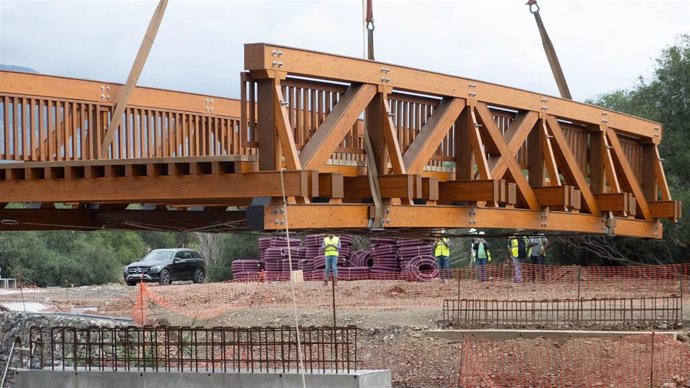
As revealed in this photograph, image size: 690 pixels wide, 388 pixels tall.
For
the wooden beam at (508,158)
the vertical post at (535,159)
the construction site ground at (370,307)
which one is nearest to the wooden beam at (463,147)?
the wooden beam at (508,158)

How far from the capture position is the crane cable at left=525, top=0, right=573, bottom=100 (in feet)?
57.8

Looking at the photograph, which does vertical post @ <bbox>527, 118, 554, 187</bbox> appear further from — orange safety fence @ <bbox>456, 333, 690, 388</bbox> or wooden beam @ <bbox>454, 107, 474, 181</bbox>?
orange safety fence @ <bbox>456, 333, 690, 388</bbox>

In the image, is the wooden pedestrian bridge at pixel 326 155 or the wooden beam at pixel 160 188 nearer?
the wooden beam at pixel 160 188

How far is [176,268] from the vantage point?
163ft

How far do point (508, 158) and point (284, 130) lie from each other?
463 centimetres

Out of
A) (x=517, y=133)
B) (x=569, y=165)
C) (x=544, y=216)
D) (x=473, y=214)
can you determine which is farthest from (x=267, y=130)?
(x=569, y=165)

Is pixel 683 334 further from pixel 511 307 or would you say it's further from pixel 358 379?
pixel 358 379

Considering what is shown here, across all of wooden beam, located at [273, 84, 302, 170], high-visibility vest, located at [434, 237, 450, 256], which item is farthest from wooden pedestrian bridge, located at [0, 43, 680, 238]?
high-visibility vest, located at [434, 237, 450, 256]

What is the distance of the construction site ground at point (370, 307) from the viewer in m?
25.3

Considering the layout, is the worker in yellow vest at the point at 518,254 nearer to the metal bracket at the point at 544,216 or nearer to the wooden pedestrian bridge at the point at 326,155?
the wooden pedestrian bridge at the point at 326,155

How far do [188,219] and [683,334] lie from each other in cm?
1159

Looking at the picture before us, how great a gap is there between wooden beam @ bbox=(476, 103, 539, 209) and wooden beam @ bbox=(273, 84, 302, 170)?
3760 mm

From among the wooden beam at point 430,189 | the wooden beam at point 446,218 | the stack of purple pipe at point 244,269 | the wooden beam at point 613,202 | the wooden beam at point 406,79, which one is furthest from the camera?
the stack of purple pipe at point 244,269

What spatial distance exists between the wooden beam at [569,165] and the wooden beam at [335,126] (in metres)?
4.32
